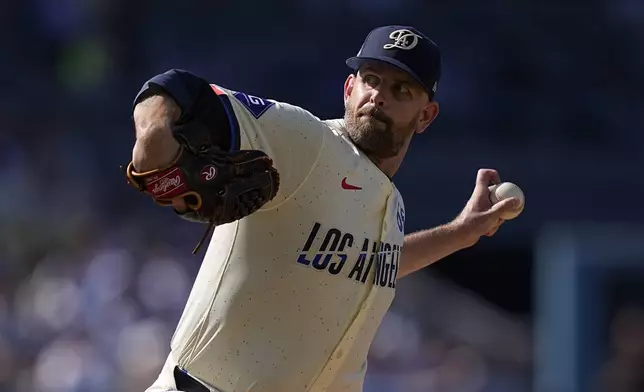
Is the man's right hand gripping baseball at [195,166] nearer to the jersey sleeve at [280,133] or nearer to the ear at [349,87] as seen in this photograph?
the jersey sleeve at [280,133]

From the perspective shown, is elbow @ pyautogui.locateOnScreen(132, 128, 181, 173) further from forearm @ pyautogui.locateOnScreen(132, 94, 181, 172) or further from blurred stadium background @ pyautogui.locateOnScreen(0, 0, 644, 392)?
blurred stadium background @ pyautogui.locateOnScreen(0, 0, 644, 392)

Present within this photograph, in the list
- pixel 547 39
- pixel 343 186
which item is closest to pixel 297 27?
pixel 547 39

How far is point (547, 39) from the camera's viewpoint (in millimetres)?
12328

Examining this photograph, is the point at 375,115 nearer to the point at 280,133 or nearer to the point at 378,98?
the point at 378,98

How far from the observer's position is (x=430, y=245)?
4477 mm

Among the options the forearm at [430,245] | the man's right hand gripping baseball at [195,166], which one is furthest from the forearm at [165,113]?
the forearm at [430,245]

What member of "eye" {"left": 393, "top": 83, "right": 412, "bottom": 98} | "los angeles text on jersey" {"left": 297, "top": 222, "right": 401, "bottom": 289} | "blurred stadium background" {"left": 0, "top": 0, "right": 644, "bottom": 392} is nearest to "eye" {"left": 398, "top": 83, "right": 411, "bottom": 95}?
"eye" {"left": 393, "top": 83, "right": 412, "bottom": 98}

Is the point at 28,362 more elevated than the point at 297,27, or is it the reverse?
the point at 297,27

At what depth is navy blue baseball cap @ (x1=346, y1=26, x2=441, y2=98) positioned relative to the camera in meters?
3.74

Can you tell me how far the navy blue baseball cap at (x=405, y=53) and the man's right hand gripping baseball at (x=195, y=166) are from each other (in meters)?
0.78

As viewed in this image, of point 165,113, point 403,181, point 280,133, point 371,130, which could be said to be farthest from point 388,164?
point 403,181

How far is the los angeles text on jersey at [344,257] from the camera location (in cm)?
347

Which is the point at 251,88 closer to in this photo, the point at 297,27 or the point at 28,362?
the point at 297,27

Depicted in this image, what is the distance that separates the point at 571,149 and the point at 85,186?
4.48 metres
